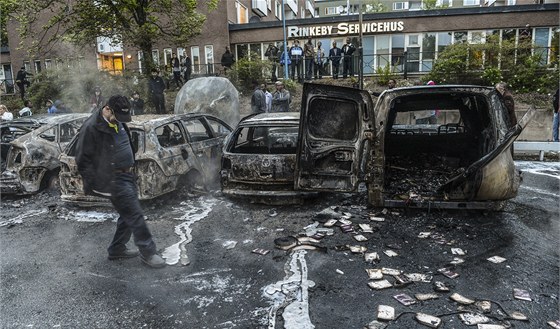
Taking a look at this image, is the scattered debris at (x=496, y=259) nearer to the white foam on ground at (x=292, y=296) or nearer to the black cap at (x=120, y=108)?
the white foam on ground at (x=292, y=296)

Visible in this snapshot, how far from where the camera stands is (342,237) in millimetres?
5543

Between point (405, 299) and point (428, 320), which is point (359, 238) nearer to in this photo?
point (405, 299)

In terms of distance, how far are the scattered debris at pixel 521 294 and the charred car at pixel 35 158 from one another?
8.20 m

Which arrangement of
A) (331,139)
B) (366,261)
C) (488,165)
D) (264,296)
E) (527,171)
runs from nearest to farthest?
(264,296) < (366,261) < (488,165) < (331,139) < (527,171)

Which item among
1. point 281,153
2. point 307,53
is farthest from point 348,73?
point 281,153

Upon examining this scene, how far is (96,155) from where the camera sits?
187 inches

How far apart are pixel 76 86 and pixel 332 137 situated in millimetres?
16959

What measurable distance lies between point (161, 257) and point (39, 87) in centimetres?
1879

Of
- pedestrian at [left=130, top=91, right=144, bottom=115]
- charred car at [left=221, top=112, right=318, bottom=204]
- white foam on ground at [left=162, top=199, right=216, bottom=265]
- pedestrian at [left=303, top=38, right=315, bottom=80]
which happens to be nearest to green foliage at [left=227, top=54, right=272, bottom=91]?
pedestrian at [left=303, top=38, right=315, bottom=80]

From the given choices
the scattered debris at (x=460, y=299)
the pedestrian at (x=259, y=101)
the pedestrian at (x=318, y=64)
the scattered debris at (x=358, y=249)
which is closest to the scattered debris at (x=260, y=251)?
→ the scattered debris at (x=358, y=249)

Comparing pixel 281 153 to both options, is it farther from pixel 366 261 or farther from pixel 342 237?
pixel 366 261

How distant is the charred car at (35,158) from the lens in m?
8.21

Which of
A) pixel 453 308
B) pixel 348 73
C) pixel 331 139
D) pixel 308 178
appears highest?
pixel 348 73

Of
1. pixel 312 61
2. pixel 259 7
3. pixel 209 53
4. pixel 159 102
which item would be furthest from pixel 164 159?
pixel 259 7
